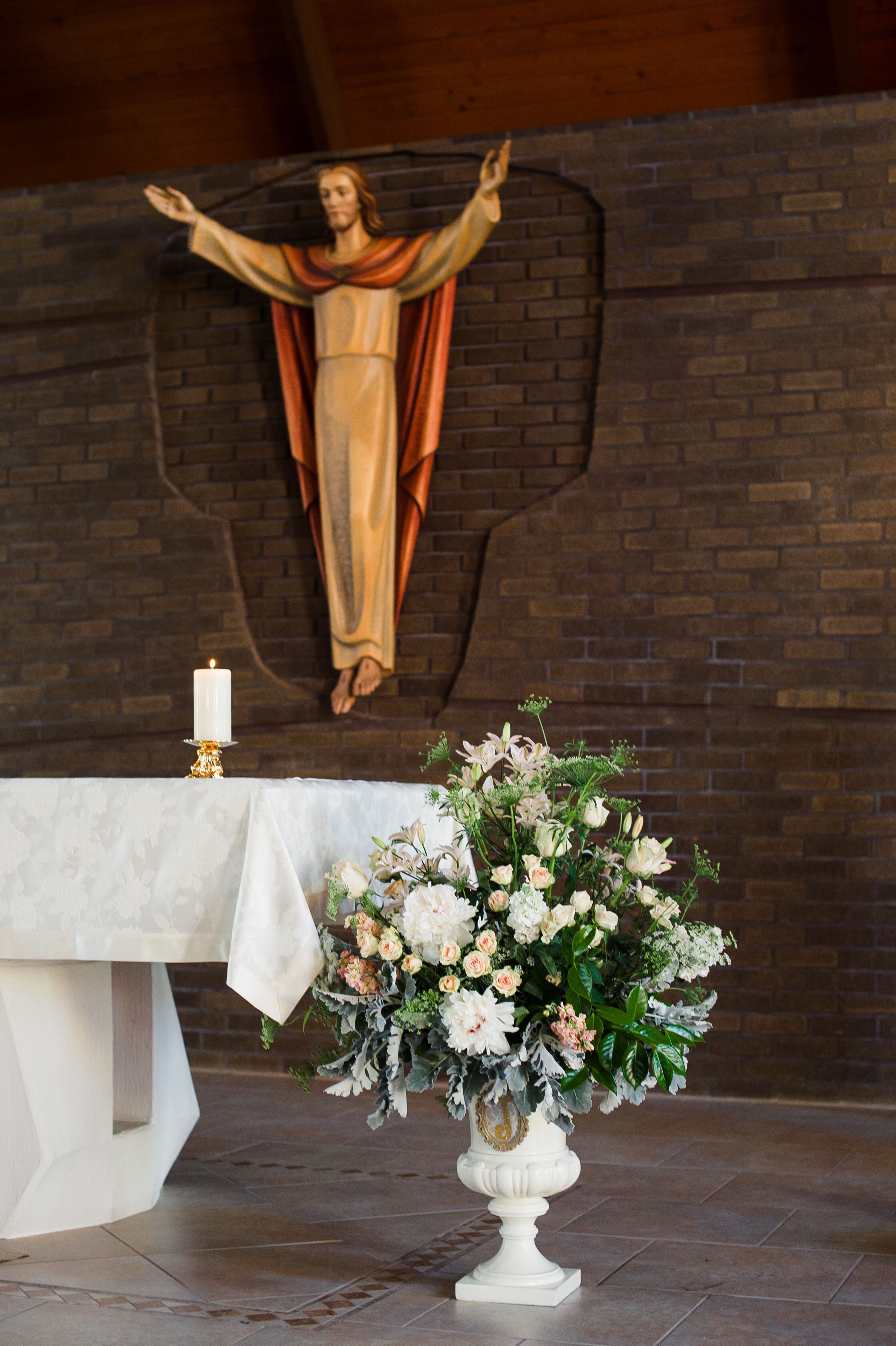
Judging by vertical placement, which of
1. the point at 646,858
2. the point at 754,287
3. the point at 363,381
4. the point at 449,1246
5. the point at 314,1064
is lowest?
the point at 449,1246

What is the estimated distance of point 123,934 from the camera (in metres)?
2.57

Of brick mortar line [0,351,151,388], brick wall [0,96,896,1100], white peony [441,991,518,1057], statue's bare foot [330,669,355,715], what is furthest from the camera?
brick mortar line [0,351,151,388]

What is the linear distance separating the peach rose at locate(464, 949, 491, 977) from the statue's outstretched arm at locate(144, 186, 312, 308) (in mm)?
3013

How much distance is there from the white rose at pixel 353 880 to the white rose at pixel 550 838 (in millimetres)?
296

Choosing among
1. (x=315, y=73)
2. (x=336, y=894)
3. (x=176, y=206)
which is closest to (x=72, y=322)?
(x=176, y=206)

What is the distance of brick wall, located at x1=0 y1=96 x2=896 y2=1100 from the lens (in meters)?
4.40

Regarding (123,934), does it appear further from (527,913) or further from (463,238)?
(463,238)

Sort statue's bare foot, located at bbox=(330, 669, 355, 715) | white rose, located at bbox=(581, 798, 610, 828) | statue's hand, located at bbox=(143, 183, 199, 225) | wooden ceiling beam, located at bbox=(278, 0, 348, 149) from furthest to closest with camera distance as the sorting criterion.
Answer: wooden ceiling beam, located at bbox=(278, 0, 348, 149) → statue's bare foot, located at bbox=(330, 669, 355, 715) → statue's hand, located at bbox=(143, 183, 199, 225) → white rose, located at bbox=(581, 798, 610, 828)

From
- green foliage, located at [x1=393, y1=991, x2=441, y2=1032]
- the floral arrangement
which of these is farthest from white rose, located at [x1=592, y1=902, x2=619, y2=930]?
green foliage, located at [x1=393, y1=991, x2=441, y2=1032]

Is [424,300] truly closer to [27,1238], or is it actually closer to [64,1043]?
[64,1043]

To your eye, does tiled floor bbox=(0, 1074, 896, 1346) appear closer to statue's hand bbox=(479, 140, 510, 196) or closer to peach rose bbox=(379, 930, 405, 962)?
peach rose bbox=(379, 930, 405, 962)

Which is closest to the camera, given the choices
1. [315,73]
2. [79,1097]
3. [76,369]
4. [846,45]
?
[79,1097]

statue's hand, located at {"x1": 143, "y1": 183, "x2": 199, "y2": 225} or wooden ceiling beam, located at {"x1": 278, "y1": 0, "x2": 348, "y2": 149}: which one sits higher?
wooden ceiling beam, located at {"x1": 278, "y1": 0, "x2": 348, "y2": 149}

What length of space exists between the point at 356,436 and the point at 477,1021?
109 inches
